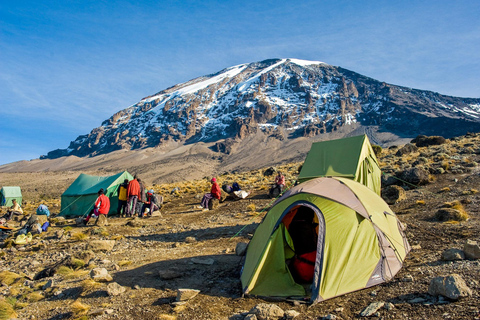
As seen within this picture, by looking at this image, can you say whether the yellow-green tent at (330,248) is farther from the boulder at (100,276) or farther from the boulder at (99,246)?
the boulder at (99,246)

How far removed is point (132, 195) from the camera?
49.6 feet

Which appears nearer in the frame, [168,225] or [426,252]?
[426,252]

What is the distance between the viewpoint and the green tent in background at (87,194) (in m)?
16.8

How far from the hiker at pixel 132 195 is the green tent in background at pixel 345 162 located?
781 cm

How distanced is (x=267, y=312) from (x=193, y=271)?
2.67 metres

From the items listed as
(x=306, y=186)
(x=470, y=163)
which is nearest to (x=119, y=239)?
(x=306, y=186)

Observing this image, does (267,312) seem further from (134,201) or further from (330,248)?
(134,201)

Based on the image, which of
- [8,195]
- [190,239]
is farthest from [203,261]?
[8,195]

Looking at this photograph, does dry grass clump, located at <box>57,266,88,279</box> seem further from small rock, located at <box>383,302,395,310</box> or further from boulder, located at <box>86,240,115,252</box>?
small rock, located at <box>383,302,395,310</box>

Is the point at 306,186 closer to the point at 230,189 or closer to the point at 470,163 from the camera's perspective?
the point at 230,189

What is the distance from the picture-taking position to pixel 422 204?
36.8 ft

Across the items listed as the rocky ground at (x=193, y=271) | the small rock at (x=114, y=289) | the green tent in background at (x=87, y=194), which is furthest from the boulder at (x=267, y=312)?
the green tent in background at (x=87, y=194)

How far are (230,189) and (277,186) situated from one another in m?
2.63

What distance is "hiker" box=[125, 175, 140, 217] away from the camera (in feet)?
48.9
